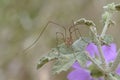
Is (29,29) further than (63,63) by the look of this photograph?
Yes

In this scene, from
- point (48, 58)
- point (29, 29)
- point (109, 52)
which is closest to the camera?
point (48, 58)

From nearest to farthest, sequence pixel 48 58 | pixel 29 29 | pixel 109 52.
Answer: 1. pixel 48 58
2. pixel 109 52
3. pixel 29 29

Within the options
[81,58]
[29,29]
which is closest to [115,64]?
[81,58]

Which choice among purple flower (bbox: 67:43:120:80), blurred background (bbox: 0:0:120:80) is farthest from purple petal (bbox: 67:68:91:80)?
blurred background (bbox: 0:0:120:80)

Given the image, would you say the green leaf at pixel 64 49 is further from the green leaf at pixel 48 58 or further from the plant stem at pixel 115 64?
the plant stem at pixel 115 64

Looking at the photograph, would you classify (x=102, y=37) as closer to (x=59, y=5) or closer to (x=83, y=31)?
(x=83, y=31)

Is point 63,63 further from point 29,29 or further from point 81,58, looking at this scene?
point 29,29

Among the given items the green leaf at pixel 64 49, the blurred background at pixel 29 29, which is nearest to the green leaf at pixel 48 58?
the green leaf at pixel 64 49
